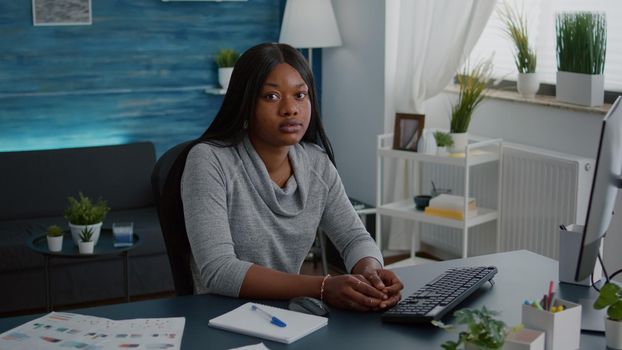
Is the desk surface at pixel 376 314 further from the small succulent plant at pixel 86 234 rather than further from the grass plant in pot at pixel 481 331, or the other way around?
the small succulent plant at pixel 86 234

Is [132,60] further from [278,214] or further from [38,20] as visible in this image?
[278,214]

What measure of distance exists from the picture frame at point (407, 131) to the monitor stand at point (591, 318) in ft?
7.72

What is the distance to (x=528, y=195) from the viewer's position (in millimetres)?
4117

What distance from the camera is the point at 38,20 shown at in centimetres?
469

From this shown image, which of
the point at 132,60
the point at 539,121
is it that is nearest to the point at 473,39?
the point at 539,121

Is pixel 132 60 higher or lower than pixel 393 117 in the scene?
higher

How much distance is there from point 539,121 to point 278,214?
2.24 metres

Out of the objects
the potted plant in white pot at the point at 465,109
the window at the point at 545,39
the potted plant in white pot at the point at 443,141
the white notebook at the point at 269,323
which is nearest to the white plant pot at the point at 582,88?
the window at the point at 545,39

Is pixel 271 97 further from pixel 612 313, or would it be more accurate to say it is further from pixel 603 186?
pixel 612 313

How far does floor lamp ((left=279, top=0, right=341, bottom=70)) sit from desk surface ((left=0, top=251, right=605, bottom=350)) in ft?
8.93

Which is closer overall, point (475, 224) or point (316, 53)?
point (475, 224)

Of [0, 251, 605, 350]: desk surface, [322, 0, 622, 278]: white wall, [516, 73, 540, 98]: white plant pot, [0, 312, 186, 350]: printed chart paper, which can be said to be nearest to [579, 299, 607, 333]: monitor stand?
[0, 251, 605, 350]: desk surface

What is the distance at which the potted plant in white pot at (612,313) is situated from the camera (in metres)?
1.72

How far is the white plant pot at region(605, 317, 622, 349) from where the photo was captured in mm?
1720
